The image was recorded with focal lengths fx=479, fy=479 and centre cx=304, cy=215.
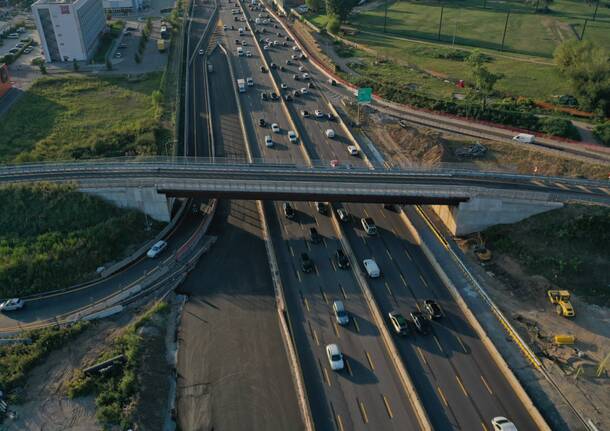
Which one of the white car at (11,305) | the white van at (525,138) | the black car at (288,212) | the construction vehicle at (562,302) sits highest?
the white van at (525,138)

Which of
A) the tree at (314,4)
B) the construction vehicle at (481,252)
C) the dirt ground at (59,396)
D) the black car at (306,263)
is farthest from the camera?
the tree at (314,4)

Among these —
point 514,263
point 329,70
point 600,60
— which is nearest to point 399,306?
point 514,263

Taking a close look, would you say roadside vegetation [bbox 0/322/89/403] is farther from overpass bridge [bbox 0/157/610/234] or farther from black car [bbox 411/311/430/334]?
black car [bbox 411/311/430/334]

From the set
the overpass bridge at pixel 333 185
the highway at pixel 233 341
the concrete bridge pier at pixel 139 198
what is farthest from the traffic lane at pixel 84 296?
the overpass bridge at pixel 333 185

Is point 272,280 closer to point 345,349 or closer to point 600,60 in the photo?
point 345,349

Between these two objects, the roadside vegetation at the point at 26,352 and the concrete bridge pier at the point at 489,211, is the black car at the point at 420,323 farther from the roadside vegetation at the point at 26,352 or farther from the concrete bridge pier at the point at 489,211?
the roadside vegetation at the point at 26,352

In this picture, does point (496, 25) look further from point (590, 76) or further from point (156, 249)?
point (156, 249)

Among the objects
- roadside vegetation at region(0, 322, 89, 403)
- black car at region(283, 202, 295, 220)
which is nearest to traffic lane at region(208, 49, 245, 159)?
black car at region(283, 202, 295, 220)
